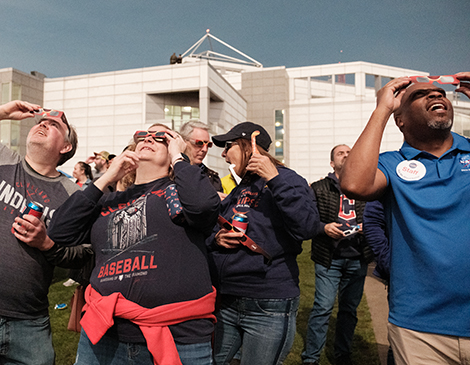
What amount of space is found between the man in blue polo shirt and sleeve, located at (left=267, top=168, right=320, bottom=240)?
477mm

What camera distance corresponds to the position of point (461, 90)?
6.93ft

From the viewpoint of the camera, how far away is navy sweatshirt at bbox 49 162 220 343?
6.07 ft

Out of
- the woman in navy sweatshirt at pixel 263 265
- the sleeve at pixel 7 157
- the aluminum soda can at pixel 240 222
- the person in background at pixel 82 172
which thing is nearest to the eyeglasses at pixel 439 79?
the woman in navy sweatshirt at pixel 263 265

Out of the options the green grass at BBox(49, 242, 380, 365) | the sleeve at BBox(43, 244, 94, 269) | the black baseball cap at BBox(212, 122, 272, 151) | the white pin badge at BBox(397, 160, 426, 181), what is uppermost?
the black baseball cap at BBox(212, 122, 272, 151)

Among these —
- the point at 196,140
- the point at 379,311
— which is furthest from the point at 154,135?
the point at 379,311

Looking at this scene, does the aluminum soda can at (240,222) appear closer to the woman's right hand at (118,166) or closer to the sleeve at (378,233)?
the woman's right hand at (118,166)

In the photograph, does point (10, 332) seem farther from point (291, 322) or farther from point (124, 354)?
point (291, 322)

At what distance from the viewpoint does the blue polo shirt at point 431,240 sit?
1.74 m

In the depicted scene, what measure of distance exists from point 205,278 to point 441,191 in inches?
54.5

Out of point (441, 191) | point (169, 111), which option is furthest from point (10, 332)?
point (169, 111)

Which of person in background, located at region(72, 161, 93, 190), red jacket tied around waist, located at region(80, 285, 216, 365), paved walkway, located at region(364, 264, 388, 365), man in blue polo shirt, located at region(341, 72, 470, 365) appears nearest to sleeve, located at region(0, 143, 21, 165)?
red jacket tied around waist, located at region(80, 285, 216, 365)

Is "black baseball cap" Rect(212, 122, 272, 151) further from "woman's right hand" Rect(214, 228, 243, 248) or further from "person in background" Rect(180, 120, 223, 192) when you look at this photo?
"person in background" Rect(180, 120, 223, 192)

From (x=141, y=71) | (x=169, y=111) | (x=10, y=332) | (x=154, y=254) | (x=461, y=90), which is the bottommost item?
(x=10, y=332)

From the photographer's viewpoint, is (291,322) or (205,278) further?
(291,322)
